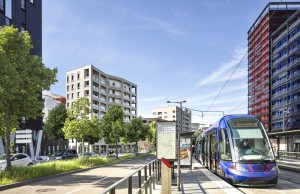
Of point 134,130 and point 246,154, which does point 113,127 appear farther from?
point 246,154

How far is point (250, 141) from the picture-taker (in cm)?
1484

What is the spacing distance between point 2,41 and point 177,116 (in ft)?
563

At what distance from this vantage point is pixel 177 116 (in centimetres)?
18912

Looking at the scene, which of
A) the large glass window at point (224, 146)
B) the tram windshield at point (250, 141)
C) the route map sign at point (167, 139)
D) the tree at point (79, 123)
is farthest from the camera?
the tree at point (79, 123)

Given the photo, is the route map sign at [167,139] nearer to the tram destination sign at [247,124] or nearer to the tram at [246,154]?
the tram at [246,154]

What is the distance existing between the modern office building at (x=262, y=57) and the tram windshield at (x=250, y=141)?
78390 mm

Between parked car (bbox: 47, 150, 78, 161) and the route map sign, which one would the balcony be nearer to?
parked car (bbox: 47, 150, 78, 161)

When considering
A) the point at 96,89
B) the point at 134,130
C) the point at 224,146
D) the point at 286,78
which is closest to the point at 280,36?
the point at 286,78

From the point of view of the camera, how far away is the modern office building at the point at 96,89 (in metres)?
96.4

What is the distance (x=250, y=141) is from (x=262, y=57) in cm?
9510

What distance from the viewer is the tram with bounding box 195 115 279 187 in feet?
45.1

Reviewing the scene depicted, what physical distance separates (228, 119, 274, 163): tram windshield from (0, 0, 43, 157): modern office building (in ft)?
117

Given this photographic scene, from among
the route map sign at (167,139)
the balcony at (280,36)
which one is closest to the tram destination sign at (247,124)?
the route map sign at (167,139)

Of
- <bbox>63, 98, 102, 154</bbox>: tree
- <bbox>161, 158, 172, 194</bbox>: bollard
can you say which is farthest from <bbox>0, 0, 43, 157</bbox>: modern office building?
<bbox>161, 158, 172, 194</bbox>: bollard
